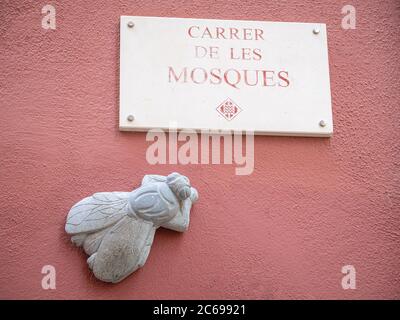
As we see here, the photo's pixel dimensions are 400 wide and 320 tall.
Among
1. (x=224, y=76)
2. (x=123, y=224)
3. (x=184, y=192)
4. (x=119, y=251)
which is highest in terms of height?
(x=224, y=76)

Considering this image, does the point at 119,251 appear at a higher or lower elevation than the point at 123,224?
lower

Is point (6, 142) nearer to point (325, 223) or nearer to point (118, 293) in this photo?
point (118, 293)

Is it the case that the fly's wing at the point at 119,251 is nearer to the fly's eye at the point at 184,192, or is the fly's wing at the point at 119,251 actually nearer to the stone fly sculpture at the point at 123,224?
the stone fly sculpture at the point at 123,224

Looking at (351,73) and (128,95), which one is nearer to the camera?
(128,95)

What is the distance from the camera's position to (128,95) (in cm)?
274

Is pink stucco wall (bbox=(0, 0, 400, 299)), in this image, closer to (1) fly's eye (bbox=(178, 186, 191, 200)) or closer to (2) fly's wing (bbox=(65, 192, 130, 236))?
(2) fly's wing (bbox=(65, 192, 130, 236))

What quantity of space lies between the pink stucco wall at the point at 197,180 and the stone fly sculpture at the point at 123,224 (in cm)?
7

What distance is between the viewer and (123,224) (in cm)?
247

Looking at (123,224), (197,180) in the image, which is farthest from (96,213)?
(197,180)

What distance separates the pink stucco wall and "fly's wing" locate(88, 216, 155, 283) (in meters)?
0.07

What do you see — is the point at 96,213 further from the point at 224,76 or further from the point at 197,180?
Answer: the point at 224,76

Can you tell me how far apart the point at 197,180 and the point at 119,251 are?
0.46 meters

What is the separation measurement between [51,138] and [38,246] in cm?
45
